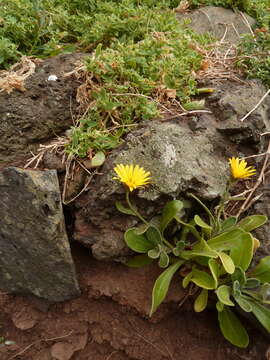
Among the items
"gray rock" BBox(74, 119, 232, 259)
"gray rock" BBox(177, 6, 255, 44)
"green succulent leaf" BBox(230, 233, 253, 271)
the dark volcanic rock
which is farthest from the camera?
"gray rock" BBox(177, 6, 255, 44)

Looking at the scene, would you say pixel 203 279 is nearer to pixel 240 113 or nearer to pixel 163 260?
pixel 163 260

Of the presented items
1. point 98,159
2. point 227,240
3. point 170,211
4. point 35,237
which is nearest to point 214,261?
point 227,240

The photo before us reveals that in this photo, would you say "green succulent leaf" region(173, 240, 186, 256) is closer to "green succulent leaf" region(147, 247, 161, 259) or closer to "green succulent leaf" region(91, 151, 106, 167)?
"green succulent leaf" region(147, 247, 161, 259)

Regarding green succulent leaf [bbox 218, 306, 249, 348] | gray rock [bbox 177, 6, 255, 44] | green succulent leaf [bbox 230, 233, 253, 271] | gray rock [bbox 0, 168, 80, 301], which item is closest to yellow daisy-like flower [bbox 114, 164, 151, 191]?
gray rock [bbox 0, 168, 80, 301]

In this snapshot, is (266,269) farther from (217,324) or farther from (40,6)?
(40,6)

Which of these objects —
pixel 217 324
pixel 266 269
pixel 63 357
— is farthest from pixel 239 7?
pixel 63 357
